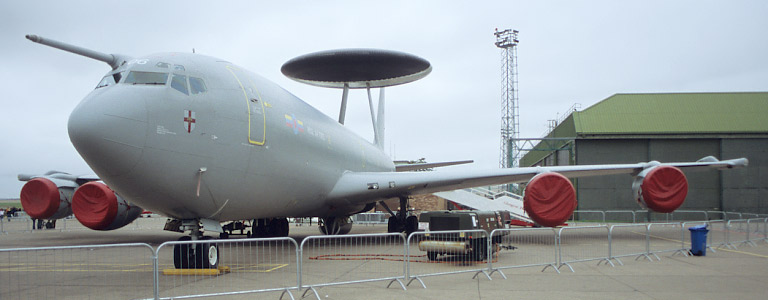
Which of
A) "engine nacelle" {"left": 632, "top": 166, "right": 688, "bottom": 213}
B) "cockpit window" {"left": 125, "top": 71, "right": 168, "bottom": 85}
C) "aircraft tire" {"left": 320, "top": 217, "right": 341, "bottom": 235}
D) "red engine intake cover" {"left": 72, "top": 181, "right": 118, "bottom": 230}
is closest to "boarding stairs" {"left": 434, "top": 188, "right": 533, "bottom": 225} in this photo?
"aircraft tire" {"left": 320, "top": 217, "right": 341, "bottom": 235}

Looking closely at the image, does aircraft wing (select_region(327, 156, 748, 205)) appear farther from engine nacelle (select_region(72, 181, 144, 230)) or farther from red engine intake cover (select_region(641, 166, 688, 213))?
engine nacelle (select_region(72, 181, 144, 230))

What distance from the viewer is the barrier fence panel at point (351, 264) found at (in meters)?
8.77

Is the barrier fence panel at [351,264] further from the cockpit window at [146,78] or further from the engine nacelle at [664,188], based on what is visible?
the engine nacelle at [664,188]

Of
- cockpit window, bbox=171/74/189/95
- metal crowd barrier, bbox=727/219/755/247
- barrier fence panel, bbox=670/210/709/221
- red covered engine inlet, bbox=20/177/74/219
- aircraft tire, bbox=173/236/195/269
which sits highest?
cockpit window, bbox=171/74/189/95

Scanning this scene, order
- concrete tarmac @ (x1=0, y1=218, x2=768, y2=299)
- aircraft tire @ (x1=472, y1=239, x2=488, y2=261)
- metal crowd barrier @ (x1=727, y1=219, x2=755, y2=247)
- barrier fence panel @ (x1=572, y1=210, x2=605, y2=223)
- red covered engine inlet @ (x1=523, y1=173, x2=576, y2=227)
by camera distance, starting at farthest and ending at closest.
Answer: barrier fence panel @ (x1=572, y1=210, x2=605, y2=223), metal crowd barrier @ (x1=727, y1=219, x2=755, y2=247), red covered engine inlet @ (x1=523, y1=173, x2=576, y2=227), aircraft tire @ (x1=472, y1=239, x2=488, y2=261), concrete tarmac @ (x1=0, y1=218, x2=768, y2=299)

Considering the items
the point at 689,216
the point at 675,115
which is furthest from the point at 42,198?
the point at 675,115

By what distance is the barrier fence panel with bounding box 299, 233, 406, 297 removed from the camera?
345 inches

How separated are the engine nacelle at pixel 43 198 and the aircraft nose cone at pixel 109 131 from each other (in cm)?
1263

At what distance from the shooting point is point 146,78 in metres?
8.90

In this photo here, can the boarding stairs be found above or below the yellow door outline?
below

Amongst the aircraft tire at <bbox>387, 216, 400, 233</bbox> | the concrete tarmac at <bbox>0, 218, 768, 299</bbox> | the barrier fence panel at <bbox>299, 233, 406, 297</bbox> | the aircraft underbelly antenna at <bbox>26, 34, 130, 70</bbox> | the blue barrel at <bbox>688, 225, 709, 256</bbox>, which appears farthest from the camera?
the aircraft tire at <bbox>387, 216, 400, 233</bbox>

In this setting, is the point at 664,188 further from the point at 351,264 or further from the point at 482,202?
the point at 482,202

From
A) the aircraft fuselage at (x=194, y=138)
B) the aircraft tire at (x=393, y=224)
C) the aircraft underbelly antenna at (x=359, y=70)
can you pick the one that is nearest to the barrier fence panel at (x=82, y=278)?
the aircraft fuselage at (x=194, y=138)

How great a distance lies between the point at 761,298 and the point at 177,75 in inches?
377
